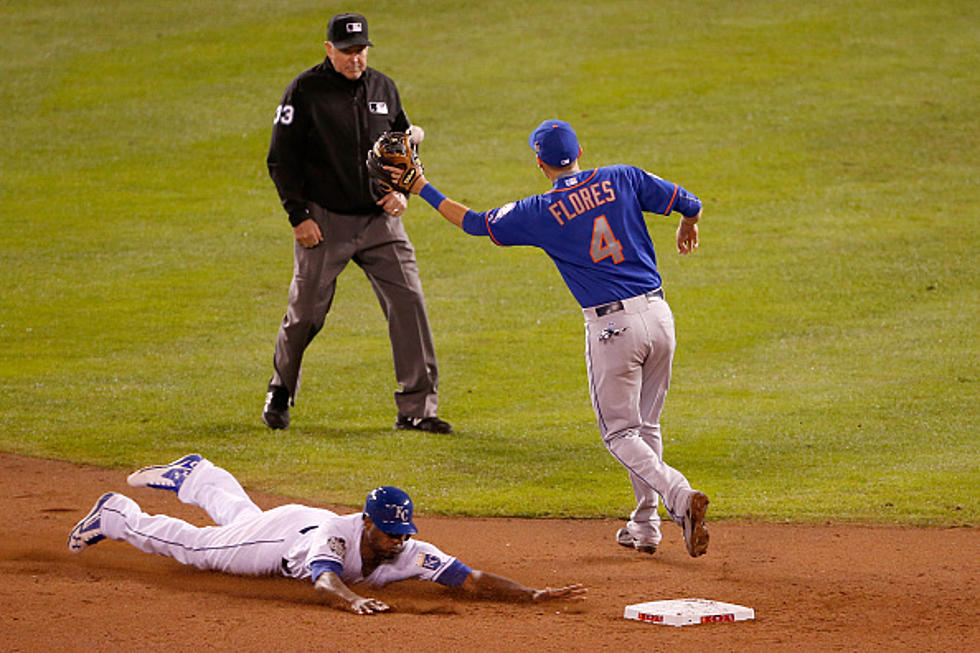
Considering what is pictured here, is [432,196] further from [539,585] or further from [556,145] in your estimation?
[539,585]

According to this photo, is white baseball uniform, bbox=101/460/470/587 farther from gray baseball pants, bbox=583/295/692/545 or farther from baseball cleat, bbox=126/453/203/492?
gray baseball pants, bbox=583/295/692/545

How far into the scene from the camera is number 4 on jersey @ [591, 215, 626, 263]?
20.8 feet

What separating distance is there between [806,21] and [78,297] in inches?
615

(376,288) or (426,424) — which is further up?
(376,288)

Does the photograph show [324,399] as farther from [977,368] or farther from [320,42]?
[320,42]

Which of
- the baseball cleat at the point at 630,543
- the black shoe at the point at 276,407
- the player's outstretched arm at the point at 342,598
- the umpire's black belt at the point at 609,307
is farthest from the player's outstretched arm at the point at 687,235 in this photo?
the black shoe at the point at 276,407

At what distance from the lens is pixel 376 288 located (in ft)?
31.1

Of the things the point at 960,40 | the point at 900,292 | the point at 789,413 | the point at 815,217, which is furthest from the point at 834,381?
the point at 960,40

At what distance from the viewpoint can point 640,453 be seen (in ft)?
20.6

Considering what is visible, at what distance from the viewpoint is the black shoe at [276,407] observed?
9.48 m

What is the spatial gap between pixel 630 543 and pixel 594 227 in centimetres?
173

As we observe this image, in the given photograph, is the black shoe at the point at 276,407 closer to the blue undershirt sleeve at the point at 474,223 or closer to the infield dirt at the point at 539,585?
the infield dirt at the point at 539,585

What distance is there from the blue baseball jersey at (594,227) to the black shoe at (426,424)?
3127 millimetres

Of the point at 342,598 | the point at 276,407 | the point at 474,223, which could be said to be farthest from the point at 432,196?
the point at 276,407
